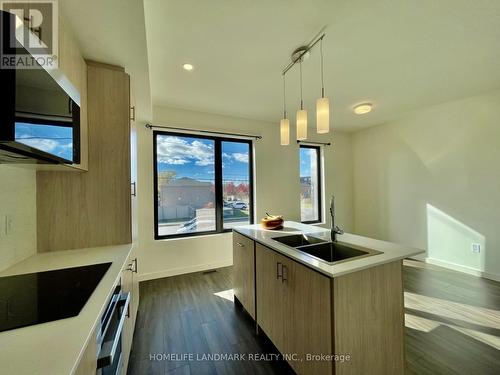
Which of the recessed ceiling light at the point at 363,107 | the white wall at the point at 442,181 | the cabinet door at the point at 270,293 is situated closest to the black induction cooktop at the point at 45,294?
the cabinet door at the point at 270,293

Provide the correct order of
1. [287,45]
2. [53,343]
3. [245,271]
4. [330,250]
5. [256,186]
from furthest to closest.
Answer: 1. [256,186]
2. [245,271]
3. [287,45]
4. [330,250]
5. [53,343]

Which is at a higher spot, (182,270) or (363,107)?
(363,107)

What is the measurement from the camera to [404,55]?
6.56 feet

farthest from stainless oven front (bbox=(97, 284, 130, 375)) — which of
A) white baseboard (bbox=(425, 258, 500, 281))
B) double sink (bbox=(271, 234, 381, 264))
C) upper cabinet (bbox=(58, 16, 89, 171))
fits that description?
white baseboard (bbox=(425, 258, 500, 281))

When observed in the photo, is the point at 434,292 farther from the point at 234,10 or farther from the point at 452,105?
the point at 234,10

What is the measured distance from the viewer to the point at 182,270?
124 inches

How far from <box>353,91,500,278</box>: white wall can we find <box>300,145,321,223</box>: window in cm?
111

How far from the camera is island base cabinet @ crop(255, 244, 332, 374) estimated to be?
3.67 ft

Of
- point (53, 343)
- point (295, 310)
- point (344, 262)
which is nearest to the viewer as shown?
point (53, 343)

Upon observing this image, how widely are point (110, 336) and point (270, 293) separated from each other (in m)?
1.06

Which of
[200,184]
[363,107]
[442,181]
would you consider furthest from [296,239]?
[442,181]

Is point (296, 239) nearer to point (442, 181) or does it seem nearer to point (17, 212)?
point (17, 212)

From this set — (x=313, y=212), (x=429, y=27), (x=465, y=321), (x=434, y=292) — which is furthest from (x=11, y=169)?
(x=313, y=212)

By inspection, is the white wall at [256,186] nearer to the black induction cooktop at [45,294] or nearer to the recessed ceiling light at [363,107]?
the recessed ceiling light at [363,107]
